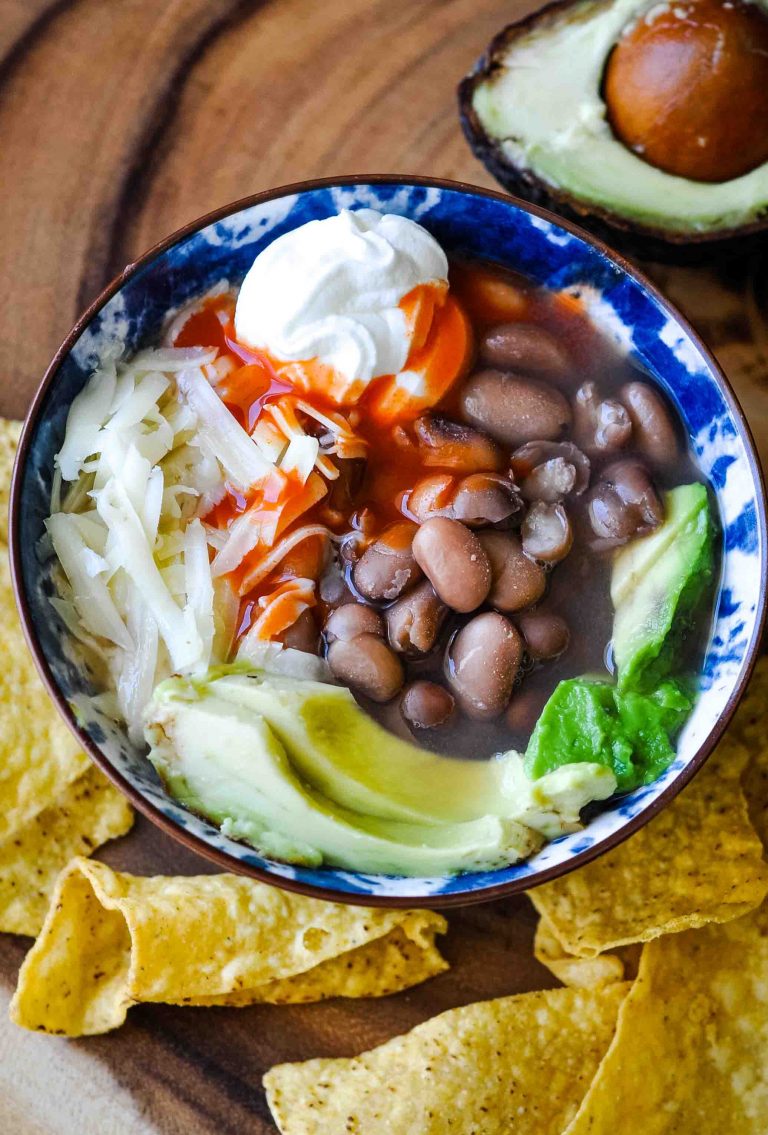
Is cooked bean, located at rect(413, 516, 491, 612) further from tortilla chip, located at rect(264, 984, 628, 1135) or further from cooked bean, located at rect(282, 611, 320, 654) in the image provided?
tortilla chip, located at rect(264, 984, 628, 1135)

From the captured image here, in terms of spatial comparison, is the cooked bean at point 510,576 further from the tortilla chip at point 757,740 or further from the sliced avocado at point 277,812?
the tortilla chip at point 757,740

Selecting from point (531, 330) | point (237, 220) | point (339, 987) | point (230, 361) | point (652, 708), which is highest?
point (237, 220)

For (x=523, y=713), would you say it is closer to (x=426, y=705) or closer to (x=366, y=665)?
(x=426, y=705)

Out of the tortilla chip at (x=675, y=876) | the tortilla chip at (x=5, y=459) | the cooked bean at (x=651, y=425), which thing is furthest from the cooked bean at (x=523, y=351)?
the tortilla chip at (x=5, y=459)

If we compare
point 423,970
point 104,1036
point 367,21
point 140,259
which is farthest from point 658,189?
point 104,1036

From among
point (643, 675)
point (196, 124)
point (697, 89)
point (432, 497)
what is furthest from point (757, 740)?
point (196, 124)

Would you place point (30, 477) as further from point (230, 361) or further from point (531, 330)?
point (531, 330)
